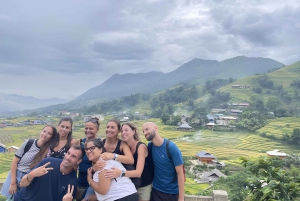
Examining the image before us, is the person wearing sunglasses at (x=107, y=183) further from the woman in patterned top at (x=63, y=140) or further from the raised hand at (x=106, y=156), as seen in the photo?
the woman in patterned top at (x=63, y=140)

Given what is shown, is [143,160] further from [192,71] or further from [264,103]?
[192,71]

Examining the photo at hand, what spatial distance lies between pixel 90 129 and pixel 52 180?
0.55m

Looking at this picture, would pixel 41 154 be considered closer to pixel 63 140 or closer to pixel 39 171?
pixel 63 140

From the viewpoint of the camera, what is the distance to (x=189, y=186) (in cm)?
1527

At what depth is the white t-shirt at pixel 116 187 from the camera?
1.65 metres

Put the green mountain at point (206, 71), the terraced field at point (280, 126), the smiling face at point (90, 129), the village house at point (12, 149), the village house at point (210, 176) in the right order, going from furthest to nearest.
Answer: the green mountain at point (206, 71)
the terraced field at point (280, 126)
the village house at point (12, 149)
the village house at point (210, 176)
the smiling face at point (90, 129)

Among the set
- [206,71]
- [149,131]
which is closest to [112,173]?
[149,131]

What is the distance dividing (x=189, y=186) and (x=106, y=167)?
1474 cm

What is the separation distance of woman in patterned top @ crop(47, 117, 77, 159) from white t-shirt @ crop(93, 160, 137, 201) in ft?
1.75

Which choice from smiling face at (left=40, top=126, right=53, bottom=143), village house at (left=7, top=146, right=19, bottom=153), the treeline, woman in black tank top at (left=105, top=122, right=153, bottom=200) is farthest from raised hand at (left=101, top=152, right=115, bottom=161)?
the treeline

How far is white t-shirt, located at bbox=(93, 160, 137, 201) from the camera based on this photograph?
1.65m

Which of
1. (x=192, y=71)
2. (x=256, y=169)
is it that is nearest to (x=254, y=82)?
(x=256, y=169)

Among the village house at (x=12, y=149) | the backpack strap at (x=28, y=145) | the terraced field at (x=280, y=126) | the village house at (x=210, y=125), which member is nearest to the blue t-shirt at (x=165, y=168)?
the backpack strap at (x=28, y=145)

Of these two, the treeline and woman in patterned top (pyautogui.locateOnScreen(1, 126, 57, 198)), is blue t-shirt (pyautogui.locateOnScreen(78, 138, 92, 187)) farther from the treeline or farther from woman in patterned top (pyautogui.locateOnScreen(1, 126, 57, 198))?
the treeline
